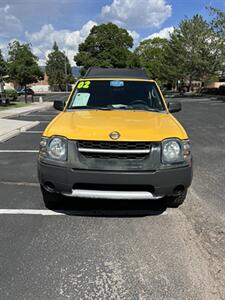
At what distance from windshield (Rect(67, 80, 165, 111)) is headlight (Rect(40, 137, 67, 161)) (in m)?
1.39

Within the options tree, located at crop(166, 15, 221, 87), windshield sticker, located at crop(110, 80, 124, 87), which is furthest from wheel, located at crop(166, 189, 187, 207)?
tree, located at crop(166, 15, 221, 87)

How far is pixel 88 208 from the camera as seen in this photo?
16.5 feet

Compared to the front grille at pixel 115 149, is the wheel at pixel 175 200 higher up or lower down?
lower down

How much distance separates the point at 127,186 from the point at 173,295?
143cm

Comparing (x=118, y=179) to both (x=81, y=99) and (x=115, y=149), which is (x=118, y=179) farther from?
(x=81, y=99)

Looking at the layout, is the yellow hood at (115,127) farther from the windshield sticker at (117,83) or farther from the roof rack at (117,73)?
the roof rack at (117,73)

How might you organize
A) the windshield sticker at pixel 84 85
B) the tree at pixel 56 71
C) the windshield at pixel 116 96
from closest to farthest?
1. the windshield at pixel 116 96
2. the windshield sticker at pixel 84 85
3. the tree at pixel 56 71

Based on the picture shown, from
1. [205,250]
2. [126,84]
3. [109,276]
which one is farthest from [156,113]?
[109,276]

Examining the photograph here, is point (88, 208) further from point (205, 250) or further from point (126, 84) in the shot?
point (126, 84)

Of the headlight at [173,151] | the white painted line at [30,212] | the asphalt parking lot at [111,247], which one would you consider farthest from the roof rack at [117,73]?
the white painted line at [30,212]

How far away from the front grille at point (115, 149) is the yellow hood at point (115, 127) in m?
0.06

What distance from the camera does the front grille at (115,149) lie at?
4.23 metres

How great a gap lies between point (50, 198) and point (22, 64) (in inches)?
1197

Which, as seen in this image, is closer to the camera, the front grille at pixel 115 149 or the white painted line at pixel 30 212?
the front grille at pixel 115 149
